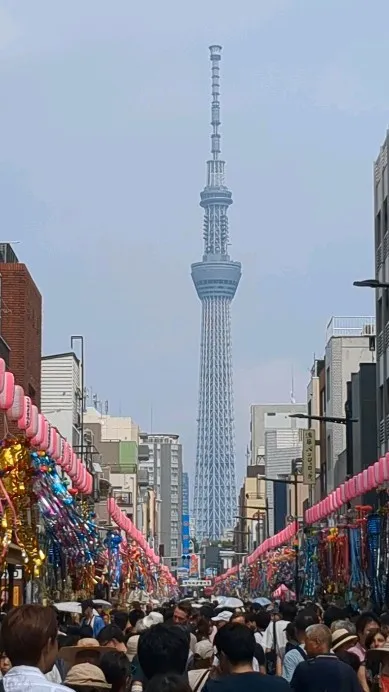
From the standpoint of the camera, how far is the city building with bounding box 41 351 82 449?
101562mm

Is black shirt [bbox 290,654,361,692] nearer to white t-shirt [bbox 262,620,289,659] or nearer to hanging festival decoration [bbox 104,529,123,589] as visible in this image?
white t-shirt [bbox 262,620,289,659]

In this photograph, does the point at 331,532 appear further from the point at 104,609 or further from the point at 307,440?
the point at 307,440

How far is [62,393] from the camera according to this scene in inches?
4072

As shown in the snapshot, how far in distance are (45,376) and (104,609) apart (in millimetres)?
70992

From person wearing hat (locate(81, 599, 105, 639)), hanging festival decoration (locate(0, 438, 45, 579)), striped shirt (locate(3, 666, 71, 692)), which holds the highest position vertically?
hanging festival decoration (locate(0, 438, 45, 579))

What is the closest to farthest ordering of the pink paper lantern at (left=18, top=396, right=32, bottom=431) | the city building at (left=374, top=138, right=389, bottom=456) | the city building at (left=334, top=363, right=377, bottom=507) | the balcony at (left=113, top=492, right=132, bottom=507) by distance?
the pink paper lantern at (left=18, top=396, right=32, bottom=431)
the city building at (left=374, top=138, right=389, bottom=456)
the city building at (left=334, top=363, right=377, bottom=507)
the balcony at (left=113, top=492, right=132, bottom=507)

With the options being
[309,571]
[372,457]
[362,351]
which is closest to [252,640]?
[309,571]

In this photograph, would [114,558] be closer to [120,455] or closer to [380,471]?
[380,471]

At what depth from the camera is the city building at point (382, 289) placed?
58906mm

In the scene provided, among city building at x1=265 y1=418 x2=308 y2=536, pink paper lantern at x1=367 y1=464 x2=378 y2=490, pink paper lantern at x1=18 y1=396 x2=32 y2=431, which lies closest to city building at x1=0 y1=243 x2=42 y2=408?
pink paper lantern at x1=367 y1=464 x2=378 y2=490

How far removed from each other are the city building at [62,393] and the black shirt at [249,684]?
89974 millimetres

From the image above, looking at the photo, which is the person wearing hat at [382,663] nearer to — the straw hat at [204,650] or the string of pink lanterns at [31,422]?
the straw hat at [204,650]

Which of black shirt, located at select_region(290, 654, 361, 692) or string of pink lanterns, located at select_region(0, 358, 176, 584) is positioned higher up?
string of pink lanterns, located at select_region(0, 358, 176, 584)

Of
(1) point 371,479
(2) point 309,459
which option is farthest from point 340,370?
(1) point 371,479
